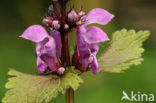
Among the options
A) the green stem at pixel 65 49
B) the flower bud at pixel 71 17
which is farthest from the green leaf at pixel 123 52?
the flower bud at pixel 71 17

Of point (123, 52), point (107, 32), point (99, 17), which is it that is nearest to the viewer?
point (99, 17)

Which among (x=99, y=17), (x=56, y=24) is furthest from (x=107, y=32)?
(x=56, y=24)

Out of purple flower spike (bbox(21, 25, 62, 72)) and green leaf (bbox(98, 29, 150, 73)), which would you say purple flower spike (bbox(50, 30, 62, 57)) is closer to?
purple flower spike (bbox(21, 25, 62, 72))

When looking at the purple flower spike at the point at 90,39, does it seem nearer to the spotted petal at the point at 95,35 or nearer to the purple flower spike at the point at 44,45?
the spotted petal at the point at 95,35

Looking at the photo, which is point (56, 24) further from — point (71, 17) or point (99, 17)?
point (99, 17)

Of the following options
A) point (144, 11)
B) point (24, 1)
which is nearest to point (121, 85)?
point (24, 1)

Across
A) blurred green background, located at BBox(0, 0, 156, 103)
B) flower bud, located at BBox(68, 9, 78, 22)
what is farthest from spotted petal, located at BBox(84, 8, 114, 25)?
blurred green background, located at BBox(0, 0, 156, 103)
